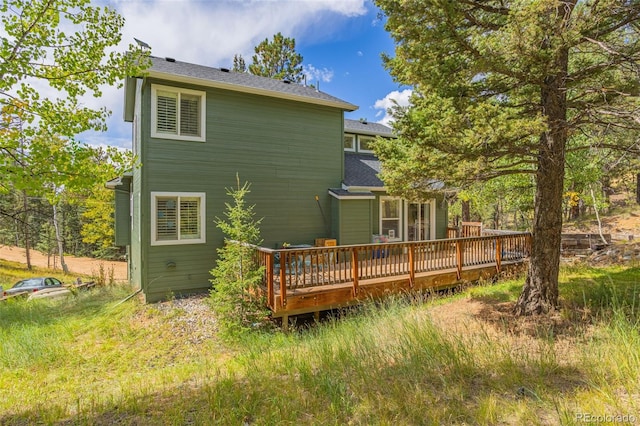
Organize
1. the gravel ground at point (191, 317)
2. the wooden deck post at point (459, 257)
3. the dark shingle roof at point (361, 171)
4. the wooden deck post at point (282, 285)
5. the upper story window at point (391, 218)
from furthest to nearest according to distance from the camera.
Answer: the upper story window at point (391, 218)
the dark shingle roof at point (361, 171)
the wooden deck post at point (459, 257)
the gravel ground at point (191, 317)
the wooden deck post at point (282, 285)

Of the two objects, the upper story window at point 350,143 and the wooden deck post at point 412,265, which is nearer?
the wooden deck post at point 412,265

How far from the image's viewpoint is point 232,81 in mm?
9648

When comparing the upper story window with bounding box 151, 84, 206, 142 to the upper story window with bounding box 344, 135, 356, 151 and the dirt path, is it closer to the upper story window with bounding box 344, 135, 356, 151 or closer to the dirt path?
the upper story window with bounding box 344, 135, 356, 151

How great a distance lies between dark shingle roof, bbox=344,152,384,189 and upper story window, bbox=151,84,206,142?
17.5 feet

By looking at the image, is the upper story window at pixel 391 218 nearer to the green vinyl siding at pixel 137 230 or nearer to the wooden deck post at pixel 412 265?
the wooden deck post at pixel 412 265

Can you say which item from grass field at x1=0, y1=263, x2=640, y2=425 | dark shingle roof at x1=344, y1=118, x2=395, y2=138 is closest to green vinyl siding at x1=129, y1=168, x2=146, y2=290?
grass field at x1=0, y1=263, x2=640, y2=425

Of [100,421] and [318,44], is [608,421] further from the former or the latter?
[318,44]

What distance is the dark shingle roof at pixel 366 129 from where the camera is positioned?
14.0 meters

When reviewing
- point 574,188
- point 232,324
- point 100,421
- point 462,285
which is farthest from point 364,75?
point 100,421

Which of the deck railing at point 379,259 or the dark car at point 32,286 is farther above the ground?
the deck railing at point 379,259

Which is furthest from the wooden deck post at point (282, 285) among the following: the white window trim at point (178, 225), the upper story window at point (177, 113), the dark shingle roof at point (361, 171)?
the dark shingle roof at point (361, 171)

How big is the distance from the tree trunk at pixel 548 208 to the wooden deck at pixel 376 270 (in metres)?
2.78

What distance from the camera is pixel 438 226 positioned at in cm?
1273

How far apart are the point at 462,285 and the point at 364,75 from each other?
1306 cm
